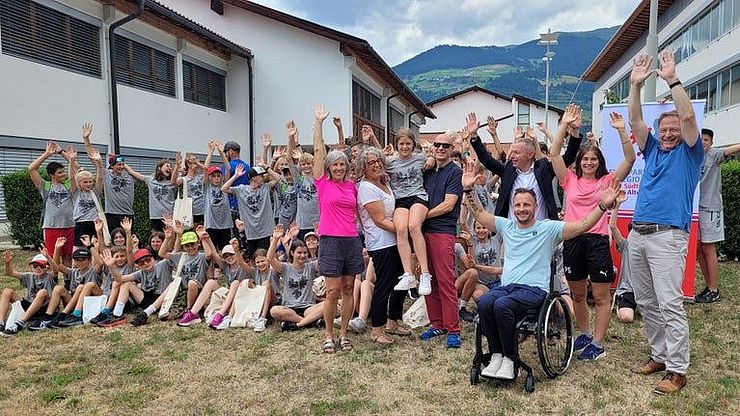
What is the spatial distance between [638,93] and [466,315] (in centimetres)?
284

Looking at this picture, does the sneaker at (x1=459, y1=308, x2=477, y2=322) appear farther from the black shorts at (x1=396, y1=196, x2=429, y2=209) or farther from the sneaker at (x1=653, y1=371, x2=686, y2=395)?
the sneaker at (x1=653, y1=371, x2=686, y2=395)

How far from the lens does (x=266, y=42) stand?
1759 centimetres

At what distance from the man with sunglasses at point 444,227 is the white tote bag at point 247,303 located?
190cm

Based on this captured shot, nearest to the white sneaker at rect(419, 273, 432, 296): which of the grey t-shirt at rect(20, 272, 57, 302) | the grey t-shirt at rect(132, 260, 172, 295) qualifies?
the grey t-shirt at rect(132, 260, 172, 295)

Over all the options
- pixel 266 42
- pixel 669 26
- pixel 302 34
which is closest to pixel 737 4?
pixel 669 26

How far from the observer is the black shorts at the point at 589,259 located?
416cm

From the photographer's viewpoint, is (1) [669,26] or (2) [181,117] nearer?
(2) [181,117]

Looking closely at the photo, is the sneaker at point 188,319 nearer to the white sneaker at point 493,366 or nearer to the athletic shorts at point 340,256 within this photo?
the athletic shorts at point 340,256

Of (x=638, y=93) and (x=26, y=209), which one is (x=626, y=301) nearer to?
(x=638, y=93)

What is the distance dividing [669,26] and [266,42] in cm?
1968

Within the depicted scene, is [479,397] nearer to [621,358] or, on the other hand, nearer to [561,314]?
[561,314]


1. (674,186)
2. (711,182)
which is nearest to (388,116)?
(711,182)

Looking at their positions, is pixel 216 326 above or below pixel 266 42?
below

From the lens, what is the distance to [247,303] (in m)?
5.60
